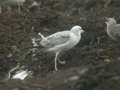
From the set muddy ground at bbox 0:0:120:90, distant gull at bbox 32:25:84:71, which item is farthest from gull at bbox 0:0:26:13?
distant gull at bbox 32:25:84:71

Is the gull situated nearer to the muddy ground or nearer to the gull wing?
the muddy ground

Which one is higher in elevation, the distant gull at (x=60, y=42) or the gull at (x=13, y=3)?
the gull at (x=13, y=3)

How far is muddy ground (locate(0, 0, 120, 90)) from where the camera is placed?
7586mm

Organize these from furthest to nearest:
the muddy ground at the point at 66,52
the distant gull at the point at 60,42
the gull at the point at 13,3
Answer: the gull at the point at 13,3 → the distant gull at the point at 60,42 → the muddy ground at the point at 66,52

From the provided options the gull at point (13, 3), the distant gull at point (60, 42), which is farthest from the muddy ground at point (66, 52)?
the distant gull at point (60, 42)

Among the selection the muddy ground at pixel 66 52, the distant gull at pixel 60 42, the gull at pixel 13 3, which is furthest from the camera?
the gull at pixel 13 3

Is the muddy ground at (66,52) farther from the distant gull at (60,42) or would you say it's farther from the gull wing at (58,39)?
the gull wing at (58,39)

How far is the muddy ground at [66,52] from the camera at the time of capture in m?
7.59

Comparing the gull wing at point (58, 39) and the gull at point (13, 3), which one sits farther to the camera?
the gull at point (13, 3)

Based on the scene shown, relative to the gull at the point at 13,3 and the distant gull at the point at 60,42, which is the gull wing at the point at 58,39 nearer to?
the distant gull at the point at 60,42

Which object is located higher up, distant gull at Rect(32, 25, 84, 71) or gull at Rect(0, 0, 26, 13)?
gull at Rect(0, 0, 26, 13)

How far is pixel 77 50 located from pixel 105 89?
12.0 ft

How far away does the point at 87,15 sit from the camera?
49.1 feet

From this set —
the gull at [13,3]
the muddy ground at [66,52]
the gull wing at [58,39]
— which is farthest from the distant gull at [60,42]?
the gull at [13,3]
